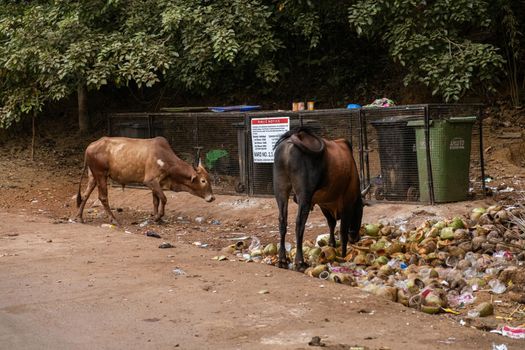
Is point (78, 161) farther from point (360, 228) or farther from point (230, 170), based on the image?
point (360, 228)

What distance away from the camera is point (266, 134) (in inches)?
550

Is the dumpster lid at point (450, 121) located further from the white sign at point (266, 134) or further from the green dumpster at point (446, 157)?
the white sign at point (266, 134)

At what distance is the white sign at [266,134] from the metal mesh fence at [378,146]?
38 millimetres

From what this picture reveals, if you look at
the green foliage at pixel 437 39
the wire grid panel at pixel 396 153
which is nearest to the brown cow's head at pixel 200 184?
the wire grid panel at pixel 396 153

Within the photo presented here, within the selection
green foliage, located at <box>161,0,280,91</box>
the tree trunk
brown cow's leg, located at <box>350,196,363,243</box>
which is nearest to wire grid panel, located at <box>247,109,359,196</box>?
green foliage, located at <box>161,0,280,91</box>

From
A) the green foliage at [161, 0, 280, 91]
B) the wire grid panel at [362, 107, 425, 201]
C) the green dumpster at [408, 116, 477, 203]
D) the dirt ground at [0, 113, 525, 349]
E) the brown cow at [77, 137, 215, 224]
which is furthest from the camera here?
the green foliage at [161, 0, 280, 91]

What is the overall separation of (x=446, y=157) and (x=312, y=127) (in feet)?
7.08

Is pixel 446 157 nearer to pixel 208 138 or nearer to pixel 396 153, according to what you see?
pixel 396 153

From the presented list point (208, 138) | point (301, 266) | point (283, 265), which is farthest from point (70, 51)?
point (301, 266)

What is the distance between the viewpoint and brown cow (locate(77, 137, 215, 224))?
14180 millimetres

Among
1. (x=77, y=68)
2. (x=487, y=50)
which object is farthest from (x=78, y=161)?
(x=487, y=50)

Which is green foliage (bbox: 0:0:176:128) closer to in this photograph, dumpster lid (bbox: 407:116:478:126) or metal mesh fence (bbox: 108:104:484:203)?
metal mesh fence (bbox: 108:104:484:203)

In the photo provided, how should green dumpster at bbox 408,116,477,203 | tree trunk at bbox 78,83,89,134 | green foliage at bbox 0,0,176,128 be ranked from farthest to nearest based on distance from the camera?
1. tree trunk at bbox 78,83,89,134
2. green foliage at bbox 0,0,176,128
3. green dumpster at bbox 408,116,477,203

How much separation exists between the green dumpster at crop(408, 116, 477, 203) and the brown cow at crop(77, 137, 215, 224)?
3.89 metres
